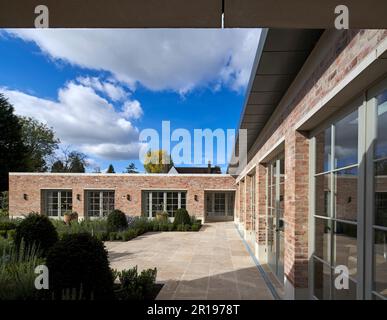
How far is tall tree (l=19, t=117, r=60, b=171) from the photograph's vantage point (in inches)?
1778

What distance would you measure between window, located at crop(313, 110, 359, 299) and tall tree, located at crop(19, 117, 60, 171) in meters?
46.7

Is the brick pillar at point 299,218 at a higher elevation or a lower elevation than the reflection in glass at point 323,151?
lower

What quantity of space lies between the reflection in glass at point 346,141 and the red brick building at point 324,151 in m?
0.01

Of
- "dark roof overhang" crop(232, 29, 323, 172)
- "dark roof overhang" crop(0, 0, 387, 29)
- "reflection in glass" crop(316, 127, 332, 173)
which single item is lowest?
"reflection in glass" crop(316, 127, 332, 173)

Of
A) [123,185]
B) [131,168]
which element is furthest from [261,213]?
[131,168]

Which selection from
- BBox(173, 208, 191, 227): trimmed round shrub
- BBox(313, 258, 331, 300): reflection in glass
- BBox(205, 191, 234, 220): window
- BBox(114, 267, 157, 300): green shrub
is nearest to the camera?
BBox(313, 258, 331, 300): reflection in glass

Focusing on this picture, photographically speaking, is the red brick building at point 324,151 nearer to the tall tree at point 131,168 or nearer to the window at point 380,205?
the window at point 380,205

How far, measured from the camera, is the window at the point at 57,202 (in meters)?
22.2

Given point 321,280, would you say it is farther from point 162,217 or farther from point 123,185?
point 123,185

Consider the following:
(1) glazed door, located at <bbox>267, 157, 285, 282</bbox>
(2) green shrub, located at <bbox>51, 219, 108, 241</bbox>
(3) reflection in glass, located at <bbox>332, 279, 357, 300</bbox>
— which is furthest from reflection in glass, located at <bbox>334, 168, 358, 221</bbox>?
(2) green shrub, located at <bbox>51, 219, 108, 241</bbox>

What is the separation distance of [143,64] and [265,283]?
18.4 ft

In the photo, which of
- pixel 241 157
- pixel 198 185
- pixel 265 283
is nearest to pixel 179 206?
pixel 198 185

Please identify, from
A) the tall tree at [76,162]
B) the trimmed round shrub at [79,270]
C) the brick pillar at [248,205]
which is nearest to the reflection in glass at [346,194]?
the trimmed round shrub at [79,270]

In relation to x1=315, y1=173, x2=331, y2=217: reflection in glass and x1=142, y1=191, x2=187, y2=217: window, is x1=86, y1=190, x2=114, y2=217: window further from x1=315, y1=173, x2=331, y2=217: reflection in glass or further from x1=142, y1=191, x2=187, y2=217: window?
x1=315, y1=173, x2=331, y2=217: reflection in glass
